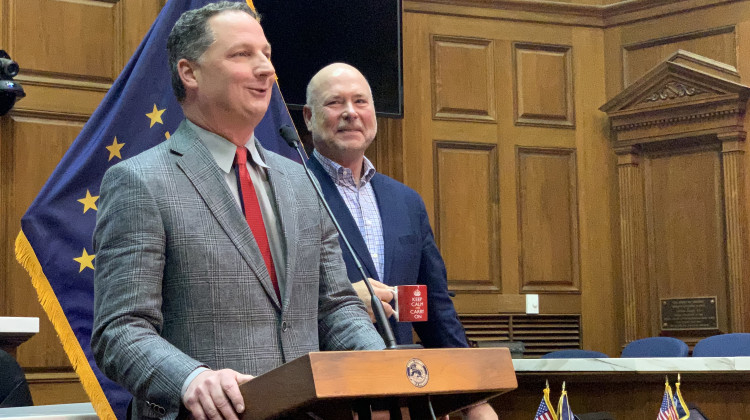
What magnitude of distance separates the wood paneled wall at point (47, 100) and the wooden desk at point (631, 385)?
2.37m

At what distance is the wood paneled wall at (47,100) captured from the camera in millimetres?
4699

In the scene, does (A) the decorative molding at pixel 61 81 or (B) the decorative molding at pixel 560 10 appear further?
(B) the decorative molding at pixel 560 10

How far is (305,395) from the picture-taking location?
1202mm

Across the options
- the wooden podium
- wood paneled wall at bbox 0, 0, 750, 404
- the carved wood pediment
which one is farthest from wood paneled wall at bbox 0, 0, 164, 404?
the wooden podium

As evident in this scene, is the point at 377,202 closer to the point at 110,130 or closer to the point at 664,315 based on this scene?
the point at 110,130

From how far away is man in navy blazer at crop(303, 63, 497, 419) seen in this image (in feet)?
8.59

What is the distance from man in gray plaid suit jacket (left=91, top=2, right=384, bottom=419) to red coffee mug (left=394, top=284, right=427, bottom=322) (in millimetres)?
617

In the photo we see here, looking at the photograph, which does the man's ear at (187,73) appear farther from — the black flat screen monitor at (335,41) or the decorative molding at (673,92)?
the decorative molding at (673,92)

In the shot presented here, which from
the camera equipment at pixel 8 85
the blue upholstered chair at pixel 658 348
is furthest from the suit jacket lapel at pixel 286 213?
the blue upholstered chair at pixel 658 348

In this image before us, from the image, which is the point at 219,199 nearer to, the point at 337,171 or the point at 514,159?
the point at 337,171

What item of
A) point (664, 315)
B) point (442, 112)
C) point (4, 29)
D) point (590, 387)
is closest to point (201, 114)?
point (590, 387)

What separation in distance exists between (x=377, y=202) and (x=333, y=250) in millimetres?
1021

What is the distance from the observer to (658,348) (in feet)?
15.3

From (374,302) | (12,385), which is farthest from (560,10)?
(374,302)
